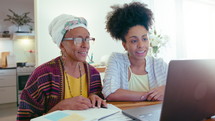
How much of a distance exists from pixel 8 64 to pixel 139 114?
4.55 meters

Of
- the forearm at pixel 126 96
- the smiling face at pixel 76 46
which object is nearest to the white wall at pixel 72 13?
the smiling face at pixel 76 46

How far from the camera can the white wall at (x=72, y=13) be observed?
294 cm

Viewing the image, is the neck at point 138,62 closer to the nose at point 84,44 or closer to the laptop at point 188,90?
the nose at point 84,44

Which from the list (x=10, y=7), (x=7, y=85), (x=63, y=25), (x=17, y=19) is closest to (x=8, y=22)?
(x=17, y=19)

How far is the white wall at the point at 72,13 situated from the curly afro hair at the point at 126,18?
1.89 m

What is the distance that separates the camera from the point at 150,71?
48.9 inches

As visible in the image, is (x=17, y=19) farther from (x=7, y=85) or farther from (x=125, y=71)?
(x=125, y=71)

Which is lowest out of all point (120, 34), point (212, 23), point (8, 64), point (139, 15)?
point (8, 64)

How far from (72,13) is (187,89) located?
301cm

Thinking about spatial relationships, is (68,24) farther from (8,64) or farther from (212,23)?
(8,64)

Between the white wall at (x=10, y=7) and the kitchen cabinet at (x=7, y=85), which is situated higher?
the white wall at (x=10, y=7)

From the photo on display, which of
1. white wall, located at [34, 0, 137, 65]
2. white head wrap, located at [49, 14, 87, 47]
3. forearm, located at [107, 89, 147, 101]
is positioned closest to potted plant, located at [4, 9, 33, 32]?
white wall, located at [34, 0, 137, 65]

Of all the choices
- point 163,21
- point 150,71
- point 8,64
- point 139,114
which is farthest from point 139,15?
point 8,64

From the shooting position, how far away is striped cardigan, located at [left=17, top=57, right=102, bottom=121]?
1.00 meters
